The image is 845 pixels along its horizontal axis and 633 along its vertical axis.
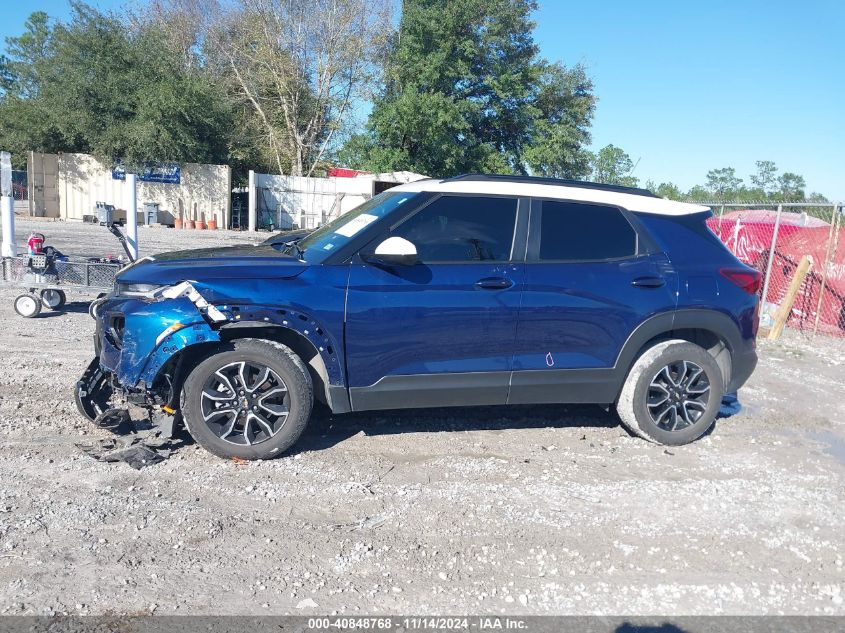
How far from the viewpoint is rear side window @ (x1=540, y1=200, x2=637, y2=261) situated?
485cm

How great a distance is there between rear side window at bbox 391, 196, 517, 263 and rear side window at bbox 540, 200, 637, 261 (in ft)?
0.95

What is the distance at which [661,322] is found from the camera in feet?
16.3

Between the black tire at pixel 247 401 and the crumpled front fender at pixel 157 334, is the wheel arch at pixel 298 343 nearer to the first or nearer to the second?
the black tire at pixel 247 401

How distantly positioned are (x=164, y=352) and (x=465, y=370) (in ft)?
6.59

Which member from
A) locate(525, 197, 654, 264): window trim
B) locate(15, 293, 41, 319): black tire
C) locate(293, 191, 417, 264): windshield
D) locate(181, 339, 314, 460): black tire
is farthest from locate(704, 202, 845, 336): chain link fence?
locate(15, 293, 41, 319): black tire

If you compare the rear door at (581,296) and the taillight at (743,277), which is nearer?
the rear door at (581,296)

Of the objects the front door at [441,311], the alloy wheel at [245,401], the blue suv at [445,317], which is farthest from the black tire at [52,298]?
the front door at [441,311]

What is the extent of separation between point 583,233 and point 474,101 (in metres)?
26.6

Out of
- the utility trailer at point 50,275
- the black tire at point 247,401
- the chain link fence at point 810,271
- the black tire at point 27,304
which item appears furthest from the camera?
the chain link fence at point 810,271

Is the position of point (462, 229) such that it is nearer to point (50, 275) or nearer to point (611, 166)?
point (50, 275)

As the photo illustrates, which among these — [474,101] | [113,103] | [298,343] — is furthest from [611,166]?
[298,343]

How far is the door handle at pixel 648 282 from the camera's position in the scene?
4910 millimetres

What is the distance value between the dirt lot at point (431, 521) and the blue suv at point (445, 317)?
1.38ft

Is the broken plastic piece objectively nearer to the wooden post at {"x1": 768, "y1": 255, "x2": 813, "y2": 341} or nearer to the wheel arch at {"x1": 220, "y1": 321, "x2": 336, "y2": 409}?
the wheel arch at {"x1": 220, "y1": 321, "x2": 336, "y2": 409}
